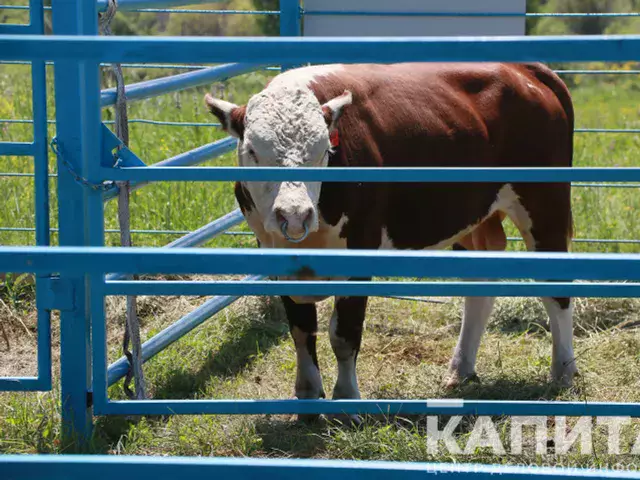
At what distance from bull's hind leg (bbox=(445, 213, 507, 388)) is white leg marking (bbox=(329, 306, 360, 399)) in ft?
2.31

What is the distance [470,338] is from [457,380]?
29 cm

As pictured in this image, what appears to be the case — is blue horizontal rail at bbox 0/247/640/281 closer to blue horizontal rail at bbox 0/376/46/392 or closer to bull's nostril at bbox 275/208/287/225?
bull's nostril at bbox 275/208/287/225

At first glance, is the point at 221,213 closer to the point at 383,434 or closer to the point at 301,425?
the point at 301,425

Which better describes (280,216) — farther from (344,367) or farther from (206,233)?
(206,233)

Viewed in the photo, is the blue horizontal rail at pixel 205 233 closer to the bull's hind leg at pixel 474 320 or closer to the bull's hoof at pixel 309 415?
the bull's hoof at pixel 309 415

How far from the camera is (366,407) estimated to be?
332 centimetres

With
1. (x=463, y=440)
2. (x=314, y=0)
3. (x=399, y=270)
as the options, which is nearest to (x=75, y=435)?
(x=463, y=440)

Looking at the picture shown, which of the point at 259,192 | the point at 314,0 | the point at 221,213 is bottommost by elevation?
the point at 221,213

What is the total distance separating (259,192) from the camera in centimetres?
374

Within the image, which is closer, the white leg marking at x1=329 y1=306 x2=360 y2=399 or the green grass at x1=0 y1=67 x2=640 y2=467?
the green grass at x1=0 y1=67 x2=640 y2=467

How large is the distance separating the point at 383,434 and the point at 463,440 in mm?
321

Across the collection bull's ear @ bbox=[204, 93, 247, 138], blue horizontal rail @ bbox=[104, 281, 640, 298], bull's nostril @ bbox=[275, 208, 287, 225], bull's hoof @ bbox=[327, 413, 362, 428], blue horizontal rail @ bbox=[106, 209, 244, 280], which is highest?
bull's ear @ bbox=[204, 93, 247, 138]

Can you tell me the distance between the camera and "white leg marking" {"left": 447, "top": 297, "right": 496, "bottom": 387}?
470 cm

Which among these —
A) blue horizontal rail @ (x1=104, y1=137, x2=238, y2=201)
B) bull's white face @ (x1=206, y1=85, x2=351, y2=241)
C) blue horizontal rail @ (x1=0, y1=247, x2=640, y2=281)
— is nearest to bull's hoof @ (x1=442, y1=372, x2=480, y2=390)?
bull's white face @ (x1=206, y1=85, x2=351, y2=241)
